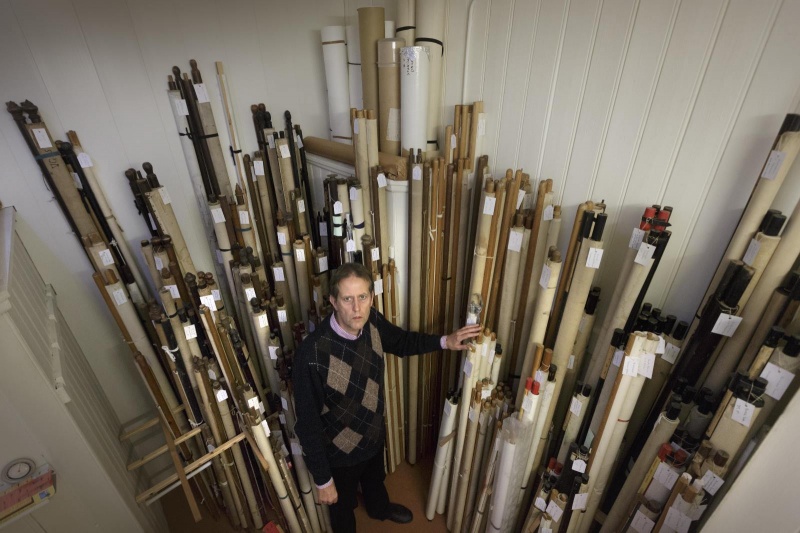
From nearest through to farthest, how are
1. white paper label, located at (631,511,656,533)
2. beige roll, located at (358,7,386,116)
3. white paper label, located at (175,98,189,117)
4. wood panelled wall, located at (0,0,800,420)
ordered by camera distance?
wood panelled wall, located at (0,0,800,420) → white paper label, located at (631,511,656,533) → beige roll, located at (358,7,386,116) → white paper label, located at (175,98,189,117)

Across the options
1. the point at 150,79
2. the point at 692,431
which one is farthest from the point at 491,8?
the point at 692,431

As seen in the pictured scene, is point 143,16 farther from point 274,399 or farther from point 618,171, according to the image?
point 618,171

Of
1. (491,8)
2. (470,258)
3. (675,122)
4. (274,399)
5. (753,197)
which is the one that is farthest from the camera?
(274,399)

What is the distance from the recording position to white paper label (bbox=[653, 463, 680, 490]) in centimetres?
120

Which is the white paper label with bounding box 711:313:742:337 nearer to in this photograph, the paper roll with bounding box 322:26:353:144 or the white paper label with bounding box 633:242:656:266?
the white paper label with bounding box 633:242:656:266

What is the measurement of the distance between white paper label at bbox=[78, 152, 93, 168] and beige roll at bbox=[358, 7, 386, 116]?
1237 mm

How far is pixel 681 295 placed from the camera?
1270 mm

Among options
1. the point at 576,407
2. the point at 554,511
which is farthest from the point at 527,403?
the point at 554,511

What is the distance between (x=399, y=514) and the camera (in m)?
1.94

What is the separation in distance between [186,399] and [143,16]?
1690 millimetres

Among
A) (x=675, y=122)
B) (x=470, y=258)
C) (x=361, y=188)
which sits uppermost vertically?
(x=675, y=122)

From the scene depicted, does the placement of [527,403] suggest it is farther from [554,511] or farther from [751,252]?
[751,252]

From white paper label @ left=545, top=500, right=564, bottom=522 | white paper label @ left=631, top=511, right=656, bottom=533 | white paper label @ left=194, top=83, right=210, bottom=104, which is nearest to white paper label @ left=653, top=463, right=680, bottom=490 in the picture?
white paper label @ left=631, top=511, right=656, bottom=533

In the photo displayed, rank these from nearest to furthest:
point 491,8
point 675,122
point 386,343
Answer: point 675,122
point 491,8
point 386,343
